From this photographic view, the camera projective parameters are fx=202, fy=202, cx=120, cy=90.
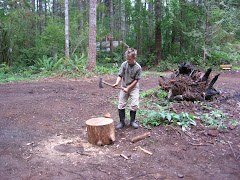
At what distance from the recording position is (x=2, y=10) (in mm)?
14828

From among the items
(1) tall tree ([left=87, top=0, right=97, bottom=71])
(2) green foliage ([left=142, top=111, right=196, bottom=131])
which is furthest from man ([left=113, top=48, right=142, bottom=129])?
(1) tall tree ([left=87, top=0, right=97, bottom=71])

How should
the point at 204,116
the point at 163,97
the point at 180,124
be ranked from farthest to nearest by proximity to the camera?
the point at 163,97
the point at 204,116
the point at 180,124

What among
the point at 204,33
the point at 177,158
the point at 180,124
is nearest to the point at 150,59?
the point at 204,33

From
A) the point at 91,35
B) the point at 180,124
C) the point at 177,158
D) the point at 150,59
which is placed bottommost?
the point at 177,158

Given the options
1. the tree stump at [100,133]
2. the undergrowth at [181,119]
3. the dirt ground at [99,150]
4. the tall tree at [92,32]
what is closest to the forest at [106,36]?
the tall tree at [92,32]

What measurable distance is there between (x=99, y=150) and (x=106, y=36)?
13801 mm

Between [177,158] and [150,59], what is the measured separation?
1415 cm

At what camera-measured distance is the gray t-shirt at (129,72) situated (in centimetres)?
461

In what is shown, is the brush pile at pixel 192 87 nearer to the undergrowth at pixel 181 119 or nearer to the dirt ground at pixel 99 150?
the dirt ground at pixel 99 150

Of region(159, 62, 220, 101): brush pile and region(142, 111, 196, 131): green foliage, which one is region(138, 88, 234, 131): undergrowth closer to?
region(142, 111, 196, 131): green foliage

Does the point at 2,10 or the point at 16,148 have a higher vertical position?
the point at 2,10

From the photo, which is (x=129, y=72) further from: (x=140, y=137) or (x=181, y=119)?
(x=181, y=119)

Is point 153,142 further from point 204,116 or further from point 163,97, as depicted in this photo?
point 163,97

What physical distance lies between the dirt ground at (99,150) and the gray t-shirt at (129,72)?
1146mm
